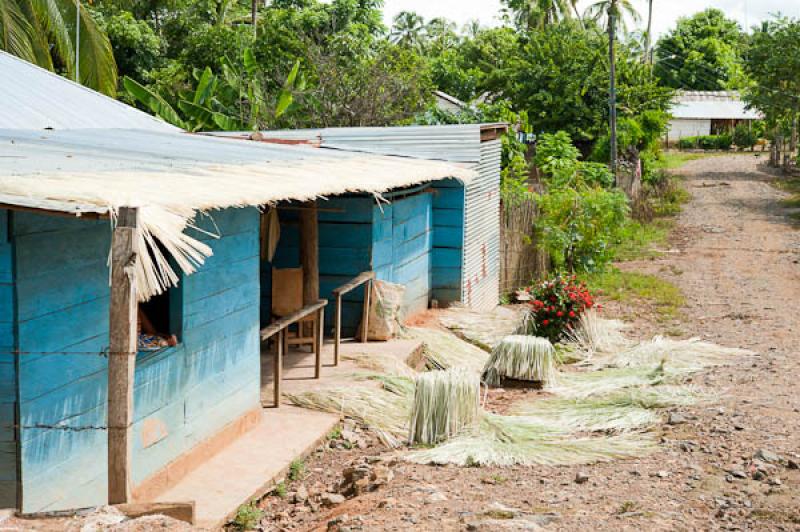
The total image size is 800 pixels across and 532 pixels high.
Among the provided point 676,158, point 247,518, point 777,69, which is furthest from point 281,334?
point 676,158

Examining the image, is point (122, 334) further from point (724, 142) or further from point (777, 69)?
point (724, 142)

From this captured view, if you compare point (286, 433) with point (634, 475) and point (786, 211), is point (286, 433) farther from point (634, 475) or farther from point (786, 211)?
point (786, 211)

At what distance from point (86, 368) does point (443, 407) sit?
283 centimetres

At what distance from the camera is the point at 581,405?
836 centimetres

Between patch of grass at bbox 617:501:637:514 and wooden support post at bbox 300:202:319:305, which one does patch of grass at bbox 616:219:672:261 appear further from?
patch of grass at bbox 617:501:637:514

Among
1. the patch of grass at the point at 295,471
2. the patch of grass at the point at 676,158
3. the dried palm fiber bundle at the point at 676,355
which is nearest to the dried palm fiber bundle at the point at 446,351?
the dried palm fiber bundle at the point at 676,355

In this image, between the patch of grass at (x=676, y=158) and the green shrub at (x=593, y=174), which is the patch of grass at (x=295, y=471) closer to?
the green shrub at (x=593, y=174)

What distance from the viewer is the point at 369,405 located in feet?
26.6

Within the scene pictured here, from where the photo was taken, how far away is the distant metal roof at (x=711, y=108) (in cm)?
5478

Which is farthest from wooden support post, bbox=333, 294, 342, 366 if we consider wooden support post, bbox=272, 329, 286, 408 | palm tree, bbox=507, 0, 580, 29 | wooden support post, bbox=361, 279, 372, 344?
palm tree, bbox=507, 0, 580, 29

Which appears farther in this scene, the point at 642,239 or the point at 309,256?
the point at 642,239

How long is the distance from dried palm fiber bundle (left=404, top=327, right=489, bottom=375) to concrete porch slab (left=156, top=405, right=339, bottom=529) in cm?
267

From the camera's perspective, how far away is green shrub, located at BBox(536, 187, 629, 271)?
16.0m

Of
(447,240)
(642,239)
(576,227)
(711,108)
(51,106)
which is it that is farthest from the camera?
(711,108)
